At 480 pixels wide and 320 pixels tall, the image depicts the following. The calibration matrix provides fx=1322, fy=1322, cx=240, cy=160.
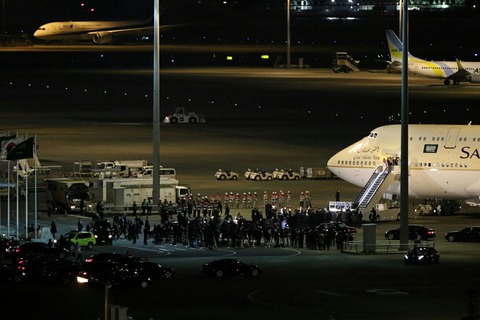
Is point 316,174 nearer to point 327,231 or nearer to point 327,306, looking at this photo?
point 327,231

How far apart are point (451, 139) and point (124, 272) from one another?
28.5 meters

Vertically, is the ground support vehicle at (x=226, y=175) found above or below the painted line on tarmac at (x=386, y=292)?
A: above

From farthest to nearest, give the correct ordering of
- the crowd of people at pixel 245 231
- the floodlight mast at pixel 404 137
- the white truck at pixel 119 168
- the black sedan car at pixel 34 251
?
1. the white truck at pixel 119 168
2. the crowd of people at pixel 245 231
3. the floodlight mast at pixel 404 137
4. the black sedan car at pixel 34 251

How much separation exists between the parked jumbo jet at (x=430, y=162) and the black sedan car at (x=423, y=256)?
15.6 metres

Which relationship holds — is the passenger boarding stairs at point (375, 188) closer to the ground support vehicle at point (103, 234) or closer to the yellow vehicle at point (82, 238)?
the ground support vehicle at point (103, 234)

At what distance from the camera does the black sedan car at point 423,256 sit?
5334 cm

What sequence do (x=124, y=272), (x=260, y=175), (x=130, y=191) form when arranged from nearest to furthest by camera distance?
(x=124, y=272), (x=130, y=191), (x=260, y=175)

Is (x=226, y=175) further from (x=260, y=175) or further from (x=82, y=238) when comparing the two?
(x=82, y=238)

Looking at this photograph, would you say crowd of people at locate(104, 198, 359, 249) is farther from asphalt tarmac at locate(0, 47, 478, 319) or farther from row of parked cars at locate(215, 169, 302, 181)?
row of parked cars at locate(215, 169, 302, 181)

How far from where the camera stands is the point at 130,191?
241ft

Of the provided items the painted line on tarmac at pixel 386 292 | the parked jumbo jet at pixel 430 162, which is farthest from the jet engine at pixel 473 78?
the painted line on tarmac at pixel 386 292

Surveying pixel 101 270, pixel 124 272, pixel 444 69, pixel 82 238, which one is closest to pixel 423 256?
pixel 124 272

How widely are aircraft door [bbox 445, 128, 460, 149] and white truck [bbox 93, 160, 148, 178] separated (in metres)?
20.4

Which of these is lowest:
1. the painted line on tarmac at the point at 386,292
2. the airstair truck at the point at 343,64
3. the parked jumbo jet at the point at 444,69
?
the painted line on tarmac at the point at 386,292
